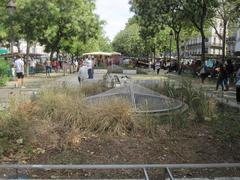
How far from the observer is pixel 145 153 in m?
8.16

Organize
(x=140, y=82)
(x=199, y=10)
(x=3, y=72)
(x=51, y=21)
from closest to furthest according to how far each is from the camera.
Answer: (x=140, y=82) → (x=3, y=72) → (x=199, y=10) → (x=51, y=21)

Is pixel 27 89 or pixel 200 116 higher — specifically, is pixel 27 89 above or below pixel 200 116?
below

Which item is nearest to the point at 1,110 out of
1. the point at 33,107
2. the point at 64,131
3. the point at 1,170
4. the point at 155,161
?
the point at 33,107

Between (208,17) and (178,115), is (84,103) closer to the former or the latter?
(178,115)

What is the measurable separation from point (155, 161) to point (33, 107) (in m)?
3.61

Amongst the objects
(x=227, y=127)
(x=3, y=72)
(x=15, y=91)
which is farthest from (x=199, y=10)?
(x=227, y=127)

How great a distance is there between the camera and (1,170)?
7.27 m

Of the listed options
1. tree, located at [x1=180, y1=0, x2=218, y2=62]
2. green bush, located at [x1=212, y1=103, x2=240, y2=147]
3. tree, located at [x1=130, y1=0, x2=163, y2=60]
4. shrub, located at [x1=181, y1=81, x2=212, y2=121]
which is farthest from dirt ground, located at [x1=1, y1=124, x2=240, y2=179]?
tree, located at [x1=130, y1=0, x2=163, y2=60]

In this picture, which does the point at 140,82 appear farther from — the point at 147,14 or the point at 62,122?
→ the point at 147,14

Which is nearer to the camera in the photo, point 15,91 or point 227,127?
point 227,127

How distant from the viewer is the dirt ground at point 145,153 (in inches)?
287

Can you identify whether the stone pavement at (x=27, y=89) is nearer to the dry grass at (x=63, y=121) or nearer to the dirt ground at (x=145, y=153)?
the dry grass at (x=63, y=121)

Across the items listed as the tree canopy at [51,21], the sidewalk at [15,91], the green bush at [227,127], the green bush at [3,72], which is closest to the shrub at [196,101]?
the green bush at [227,127]

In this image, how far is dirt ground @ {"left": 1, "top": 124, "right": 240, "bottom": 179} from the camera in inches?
287
